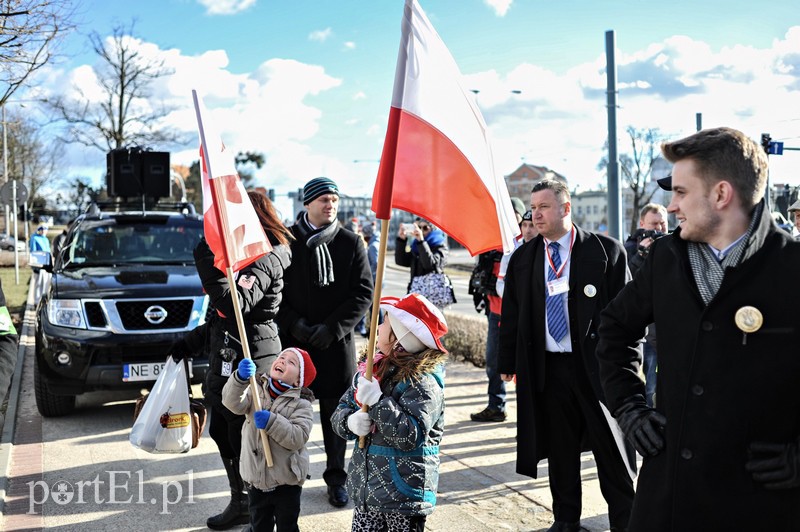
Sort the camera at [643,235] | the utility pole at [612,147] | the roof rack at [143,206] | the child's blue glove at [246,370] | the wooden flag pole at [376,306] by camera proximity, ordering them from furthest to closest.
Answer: the utility pole at [612,147]
the roof rack at [143,206]
the camera at [643,235]
the child's blue glove at [246,370]
the wooden flag pole at [376,306]

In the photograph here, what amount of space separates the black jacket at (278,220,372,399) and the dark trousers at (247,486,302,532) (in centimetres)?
127

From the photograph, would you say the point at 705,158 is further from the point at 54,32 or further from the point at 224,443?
the point at 54,32

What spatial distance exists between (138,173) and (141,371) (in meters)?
6.78

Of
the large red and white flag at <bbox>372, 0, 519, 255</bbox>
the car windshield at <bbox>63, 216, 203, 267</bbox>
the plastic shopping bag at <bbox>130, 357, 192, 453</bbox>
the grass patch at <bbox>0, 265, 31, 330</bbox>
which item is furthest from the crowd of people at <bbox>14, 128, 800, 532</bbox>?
the grass patch at <bbox>0, 265, 31, 330</bbox>

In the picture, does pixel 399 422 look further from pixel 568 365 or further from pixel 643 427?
pixel 568 365

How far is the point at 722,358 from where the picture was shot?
→ 2.35 meters

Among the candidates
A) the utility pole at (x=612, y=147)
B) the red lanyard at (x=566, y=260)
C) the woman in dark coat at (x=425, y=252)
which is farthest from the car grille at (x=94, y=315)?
the utility pole at (x=612, y=147)

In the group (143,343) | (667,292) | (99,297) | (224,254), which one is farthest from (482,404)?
(667,292)

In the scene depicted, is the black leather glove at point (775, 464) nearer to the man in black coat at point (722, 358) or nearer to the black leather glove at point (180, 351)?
the man in black coat at point (722, 358)

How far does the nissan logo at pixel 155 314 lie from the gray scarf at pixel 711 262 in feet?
19.2

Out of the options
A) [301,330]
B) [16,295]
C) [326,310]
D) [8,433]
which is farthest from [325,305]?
[16,295]

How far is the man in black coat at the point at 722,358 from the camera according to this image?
7.57 feet

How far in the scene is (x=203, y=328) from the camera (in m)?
5.00

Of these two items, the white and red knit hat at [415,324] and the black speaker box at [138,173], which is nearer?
the white and red knit hat at [415,324]
